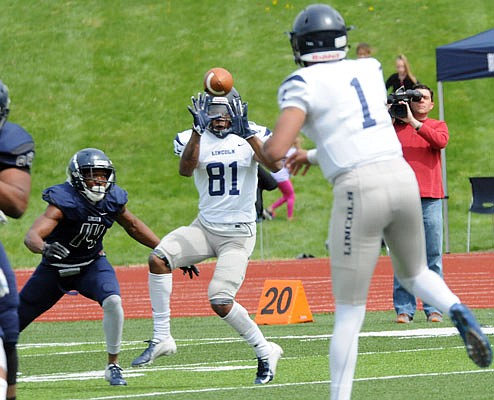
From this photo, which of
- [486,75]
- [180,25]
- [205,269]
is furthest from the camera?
[180,25]

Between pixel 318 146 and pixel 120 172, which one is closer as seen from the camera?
pixel 318 146

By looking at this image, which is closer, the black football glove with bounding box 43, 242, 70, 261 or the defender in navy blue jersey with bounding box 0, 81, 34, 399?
the defender in navy blue jersey with bounding box 0, 81, 34, 399

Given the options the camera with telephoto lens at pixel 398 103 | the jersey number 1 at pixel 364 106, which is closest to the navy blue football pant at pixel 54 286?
the jersey number 1 at pixel 364 106

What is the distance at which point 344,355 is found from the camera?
5738 millimetres

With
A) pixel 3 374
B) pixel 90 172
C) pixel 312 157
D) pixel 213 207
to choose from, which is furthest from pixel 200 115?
pixel 3 374

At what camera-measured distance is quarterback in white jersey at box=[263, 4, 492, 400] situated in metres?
5.77

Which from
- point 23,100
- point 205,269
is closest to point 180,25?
point 23,100

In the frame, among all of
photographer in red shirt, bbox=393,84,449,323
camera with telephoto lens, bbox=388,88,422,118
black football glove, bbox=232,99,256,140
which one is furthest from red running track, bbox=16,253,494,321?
black football glove, bbox=232,99,256,140

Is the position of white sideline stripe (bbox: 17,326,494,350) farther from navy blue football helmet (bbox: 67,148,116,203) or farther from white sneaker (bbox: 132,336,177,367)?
navy blue football helmet (bbox: 67,148,116,203)

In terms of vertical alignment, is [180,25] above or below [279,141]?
above

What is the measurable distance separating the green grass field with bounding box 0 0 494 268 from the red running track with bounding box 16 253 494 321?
137 inches

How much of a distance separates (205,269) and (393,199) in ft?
40.0

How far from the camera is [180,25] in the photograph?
3041 centimetres

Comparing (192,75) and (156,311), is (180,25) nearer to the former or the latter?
(192,75)
